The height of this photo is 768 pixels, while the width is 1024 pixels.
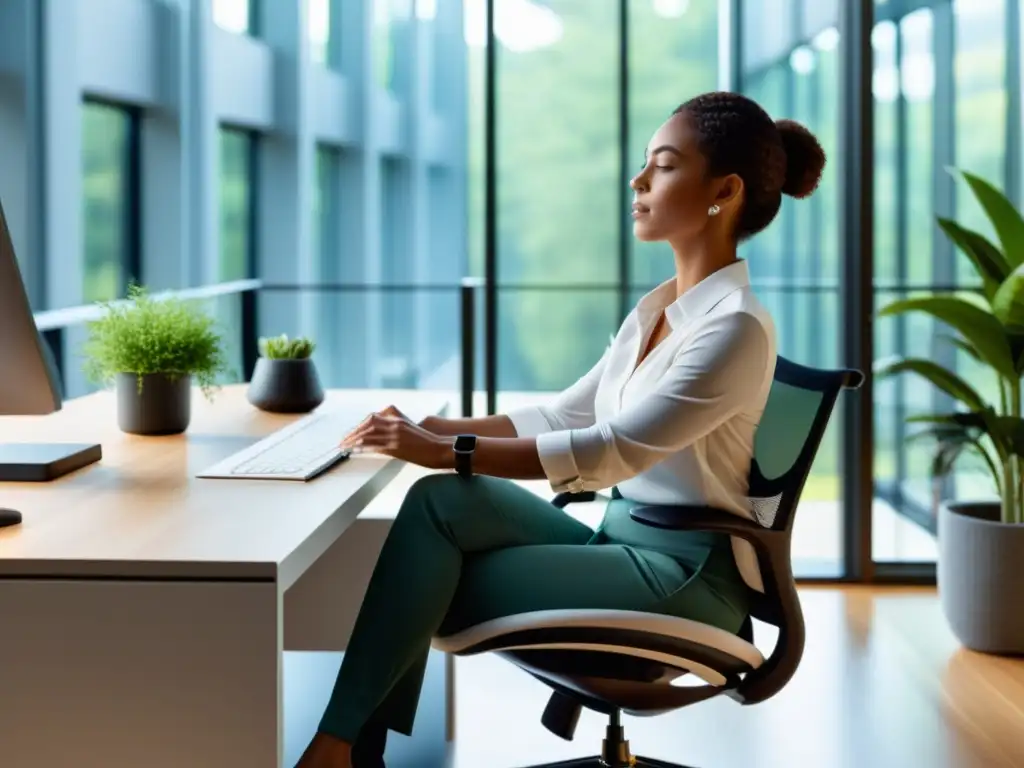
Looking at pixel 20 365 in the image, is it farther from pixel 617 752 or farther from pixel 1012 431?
pixel 1012 431

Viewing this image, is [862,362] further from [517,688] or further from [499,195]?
[517,688]

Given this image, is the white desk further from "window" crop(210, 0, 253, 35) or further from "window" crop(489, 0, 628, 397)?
"window" crop(210, 0, 253, 35)

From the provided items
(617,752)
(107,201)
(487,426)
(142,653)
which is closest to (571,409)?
(487,426)

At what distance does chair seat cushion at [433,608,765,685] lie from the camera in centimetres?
206

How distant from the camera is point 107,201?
20.6 ft

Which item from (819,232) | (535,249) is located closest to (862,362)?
(819,232)

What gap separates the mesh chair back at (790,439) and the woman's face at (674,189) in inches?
11.8

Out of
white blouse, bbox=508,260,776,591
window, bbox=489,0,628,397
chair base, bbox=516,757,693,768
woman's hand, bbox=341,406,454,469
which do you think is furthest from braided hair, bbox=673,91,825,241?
window, bbox=489,0,628,397

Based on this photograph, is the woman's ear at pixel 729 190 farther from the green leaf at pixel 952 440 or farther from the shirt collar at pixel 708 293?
the green leaf at pixel 952 440

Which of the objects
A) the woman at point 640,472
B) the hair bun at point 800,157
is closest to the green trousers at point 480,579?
the woman at point 640,472

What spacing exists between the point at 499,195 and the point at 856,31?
118 centimetres

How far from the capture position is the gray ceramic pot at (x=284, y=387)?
2.88m

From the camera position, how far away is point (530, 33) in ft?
14.5

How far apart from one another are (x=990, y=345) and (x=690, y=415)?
1.86m
